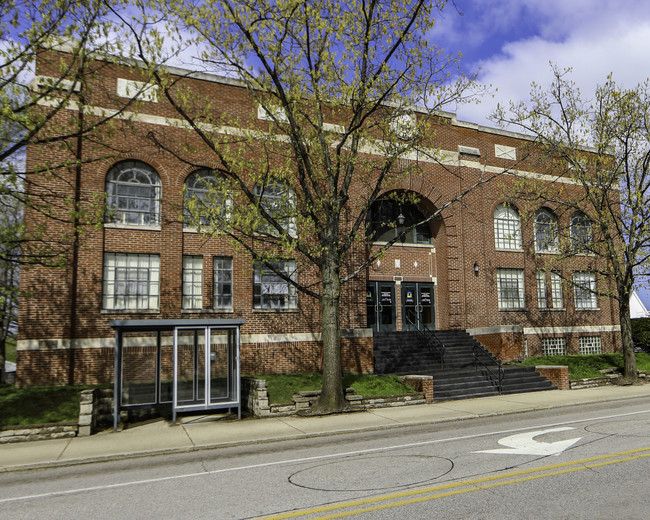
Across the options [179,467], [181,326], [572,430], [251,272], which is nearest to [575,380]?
[572,430]

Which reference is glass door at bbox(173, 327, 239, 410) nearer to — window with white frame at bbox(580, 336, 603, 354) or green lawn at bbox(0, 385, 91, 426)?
green lawn at bbox(0, 385, 91, 426)

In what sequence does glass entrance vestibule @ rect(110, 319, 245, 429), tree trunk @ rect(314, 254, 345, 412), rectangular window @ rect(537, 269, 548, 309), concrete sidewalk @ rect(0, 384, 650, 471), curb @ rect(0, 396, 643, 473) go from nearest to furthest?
1. curb @ rect(0, 396, 643, 473)
2. concrete sidewalk @ rect(0, 384, 650, 471)
3. glass entrance vestibule @ rect(110, 319, 245, 429)
4. tree trunk @ rect(314, 254, 345, 412)
5. rectangular window @ rect(537, 269, 548, 309)

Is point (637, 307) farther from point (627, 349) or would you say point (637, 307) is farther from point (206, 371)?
point (206, 371)

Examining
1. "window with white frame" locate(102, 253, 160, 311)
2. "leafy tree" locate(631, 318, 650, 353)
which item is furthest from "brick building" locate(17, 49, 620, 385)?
"leafy tree" locate(631, 318, 650, 353)

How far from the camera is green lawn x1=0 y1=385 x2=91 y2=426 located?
12.7 meters

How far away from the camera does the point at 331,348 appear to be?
1446 centimetres

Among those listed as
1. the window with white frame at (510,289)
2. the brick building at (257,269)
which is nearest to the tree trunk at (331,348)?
the brick building at (257,269)

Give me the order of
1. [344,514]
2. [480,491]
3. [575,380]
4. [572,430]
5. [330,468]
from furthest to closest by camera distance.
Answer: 1. [575,380]
2. [572,430]
3. [330,468]
4. [480,491]
5. [344,514]

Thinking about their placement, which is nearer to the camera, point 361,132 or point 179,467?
point 179,467

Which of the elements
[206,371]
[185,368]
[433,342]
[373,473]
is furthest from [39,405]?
[433,342]

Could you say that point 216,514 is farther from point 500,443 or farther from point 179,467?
point 500,443

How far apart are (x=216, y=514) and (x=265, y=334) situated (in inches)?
517

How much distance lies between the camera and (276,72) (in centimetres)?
1350

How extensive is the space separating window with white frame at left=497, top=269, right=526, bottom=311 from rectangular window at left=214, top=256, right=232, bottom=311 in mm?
13185
